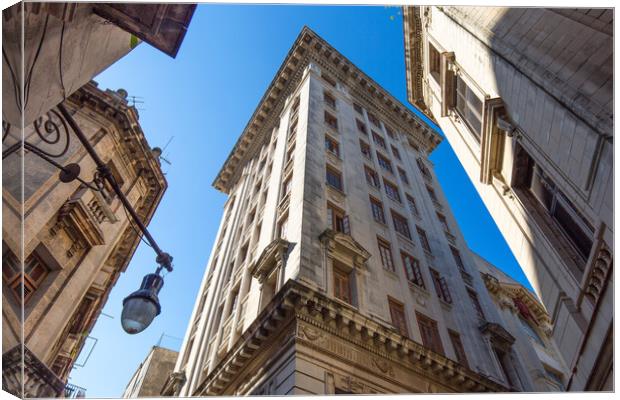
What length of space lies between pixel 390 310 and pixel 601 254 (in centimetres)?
859

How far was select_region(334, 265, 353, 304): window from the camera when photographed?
14.7m

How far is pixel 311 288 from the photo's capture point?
12977 millimetres

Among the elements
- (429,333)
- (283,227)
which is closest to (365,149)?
(283,227)

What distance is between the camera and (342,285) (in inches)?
608

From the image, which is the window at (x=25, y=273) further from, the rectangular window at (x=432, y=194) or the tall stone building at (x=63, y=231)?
the rectangular window at (x=432, y=194)

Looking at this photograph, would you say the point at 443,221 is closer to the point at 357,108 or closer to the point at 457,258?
the point at 457,258

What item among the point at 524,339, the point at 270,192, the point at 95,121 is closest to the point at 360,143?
the point at 270,192

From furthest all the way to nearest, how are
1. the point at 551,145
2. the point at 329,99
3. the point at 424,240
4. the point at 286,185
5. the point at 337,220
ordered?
the point at 329,99, the point at 424,240, the point at 286,185, the point at 337,220, the point at 551,145

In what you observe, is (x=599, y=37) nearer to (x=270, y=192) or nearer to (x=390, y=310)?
(x=390, y=310)

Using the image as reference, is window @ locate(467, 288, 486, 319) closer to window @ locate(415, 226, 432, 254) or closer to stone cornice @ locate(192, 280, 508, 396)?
window @ locate(415, 226, 432, 254)

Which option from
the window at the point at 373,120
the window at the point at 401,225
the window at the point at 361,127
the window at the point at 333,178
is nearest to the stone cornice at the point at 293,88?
the window at the point at 373,120

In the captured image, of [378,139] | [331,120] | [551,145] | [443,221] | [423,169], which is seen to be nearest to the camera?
[551,145]

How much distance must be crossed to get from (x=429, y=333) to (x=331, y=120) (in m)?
16.8

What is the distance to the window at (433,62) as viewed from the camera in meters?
17.9
